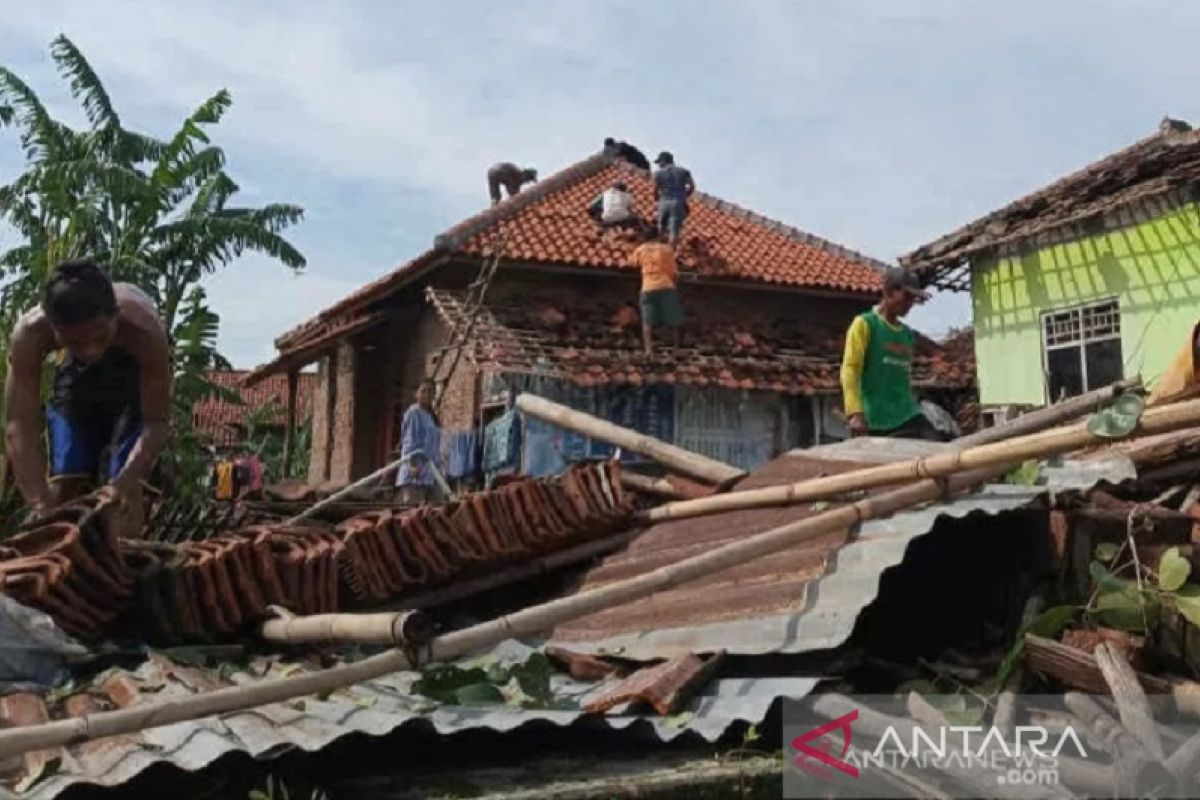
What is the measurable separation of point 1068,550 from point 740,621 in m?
1.04

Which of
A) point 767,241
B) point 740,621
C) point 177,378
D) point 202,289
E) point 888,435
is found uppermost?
point 767,241

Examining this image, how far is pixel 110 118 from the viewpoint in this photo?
14.2m

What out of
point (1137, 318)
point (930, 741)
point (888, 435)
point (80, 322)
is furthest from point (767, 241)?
point (930, 741)

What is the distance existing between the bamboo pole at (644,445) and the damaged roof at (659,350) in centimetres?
647

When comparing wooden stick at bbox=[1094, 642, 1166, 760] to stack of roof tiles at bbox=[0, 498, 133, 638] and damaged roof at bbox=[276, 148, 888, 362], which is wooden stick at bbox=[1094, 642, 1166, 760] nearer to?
stack of roof tiles at bbox=[0, 498, 133, 638]

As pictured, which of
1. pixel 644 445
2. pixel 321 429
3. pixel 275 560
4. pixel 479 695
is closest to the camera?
pixel 479 695

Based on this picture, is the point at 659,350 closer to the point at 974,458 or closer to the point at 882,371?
the point at 882,371

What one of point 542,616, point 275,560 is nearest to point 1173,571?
point 542,616

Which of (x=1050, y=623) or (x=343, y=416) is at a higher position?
(x=343, y=416)

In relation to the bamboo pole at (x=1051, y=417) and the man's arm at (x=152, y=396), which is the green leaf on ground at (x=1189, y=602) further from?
the man's arm at (x=152, y=396)

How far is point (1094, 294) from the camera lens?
521 inches

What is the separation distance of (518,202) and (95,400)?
1230 centimetres

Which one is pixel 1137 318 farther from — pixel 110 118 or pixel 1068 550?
pixel 110 118

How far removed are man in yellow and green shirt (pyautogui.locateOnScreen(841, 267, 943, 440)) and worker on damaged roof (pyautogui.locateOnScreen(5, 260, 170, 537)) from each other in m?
3.33
